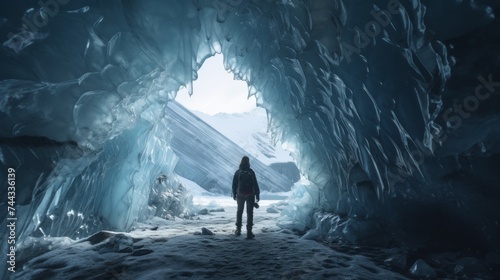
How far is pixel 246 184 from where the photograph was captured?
5582 millimetres

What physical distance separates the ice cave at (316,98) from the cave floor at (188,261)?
17.5 inches

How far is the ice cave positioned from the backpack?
1.91 meters

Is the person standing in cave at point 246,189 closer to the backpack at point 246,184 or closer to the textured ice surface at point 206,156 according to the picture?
the backpack at point 246,184

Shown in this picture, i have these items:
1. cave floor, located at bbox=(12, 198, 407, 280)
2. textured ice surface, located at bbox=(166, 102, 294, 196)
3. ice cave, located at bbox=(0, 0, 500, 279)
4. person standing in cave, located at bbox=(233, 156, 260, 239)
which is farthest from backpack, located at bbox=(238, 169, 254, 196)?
textured ice surface, located at bbox=(166, 102, 294, 196)

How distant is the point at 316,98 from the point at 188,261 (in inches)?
166

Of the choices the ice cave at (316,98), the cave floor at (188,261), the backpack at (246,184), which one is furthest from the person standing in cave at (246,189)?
the ice cave at (316,98)

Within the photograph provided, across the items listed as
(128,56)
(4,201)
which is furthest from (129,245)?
(128,56)

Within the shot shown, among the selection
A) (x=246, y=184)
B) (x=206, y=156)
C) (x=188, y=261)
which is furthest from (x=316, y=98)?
(x=206, y=156)

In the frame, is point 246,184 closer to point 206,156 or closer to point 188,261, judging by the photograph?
point 188,261

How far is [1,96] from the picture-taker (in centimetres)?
317

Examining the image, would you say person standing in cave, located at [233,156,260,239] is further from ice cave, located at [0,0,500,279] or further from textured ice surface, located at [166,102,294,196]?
textured ice surface, located at [166,102,294,196]

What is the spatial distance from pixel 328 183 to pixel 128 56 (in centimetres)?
575

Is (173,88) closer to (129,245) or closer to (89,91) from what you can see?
(89,91)

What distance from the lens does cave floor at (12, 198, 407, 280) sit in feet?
11.0
